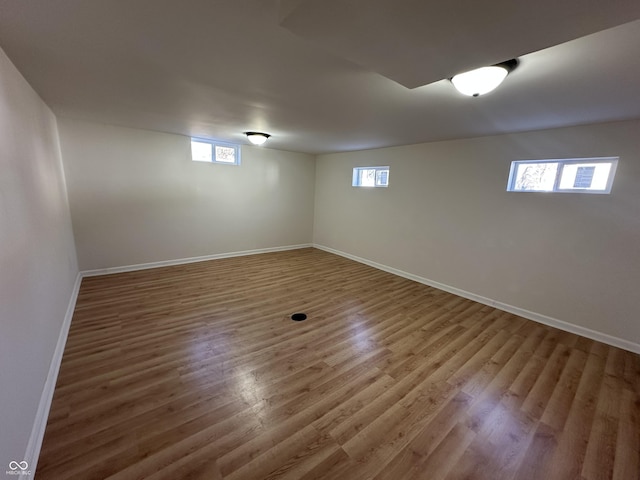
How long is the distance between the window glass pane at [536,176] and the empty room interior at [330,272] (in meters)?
0.04

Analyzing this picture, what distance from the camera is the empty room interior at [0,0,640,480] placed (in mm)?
1312

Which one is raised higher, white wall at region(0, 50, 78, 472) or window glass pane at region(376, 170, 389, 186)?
window glass pane at region(376, 170, 389, 186)

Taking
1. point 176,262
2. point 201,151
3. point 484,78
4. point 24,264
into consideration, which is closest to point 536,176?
point 484,78

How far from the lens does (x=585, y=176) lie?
2863 millimetres

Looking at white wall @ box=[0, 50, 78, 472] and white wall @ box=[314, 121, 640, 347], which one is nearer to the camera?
white wall @ box=[0, 50, 78, 472]

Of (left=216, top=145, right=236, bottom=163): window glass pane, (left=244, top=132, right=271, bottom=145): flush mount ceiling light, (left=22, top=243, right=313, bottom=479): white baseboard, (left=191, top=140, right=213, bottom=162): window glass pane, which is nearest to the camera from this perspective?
(left=22, top=243, right=313, bottom=479): white baseboard

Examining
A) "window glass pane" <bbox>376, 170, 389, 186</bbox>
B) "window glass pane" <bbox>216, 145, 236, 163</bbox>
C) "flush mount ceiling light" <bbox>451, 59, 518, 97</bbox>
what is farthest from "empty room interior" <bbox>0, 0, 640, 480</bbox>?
"window glass pane" <bbox>216, 145, 236, 163</bbox>

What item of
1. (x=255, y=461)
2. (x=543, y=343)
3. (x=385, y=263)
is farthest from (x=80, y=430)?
(x=385, y=263)

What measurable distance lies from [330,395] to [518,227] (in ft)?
10.5

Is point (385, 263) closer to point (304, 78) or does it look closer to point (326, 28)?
point (304, 78)

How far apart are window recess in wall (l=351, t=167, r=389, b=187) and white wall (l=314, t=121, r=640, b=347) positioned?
16 cm

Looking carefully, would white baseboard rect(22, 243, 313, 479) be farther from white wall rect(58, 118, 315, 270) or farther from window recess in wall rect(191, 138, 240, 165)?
window recess in wall rect(191, 138, 240, 165)

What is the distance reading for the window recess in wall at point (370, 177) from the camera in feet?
16.4

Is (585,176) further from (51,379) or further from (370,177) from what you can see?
(51,379)
